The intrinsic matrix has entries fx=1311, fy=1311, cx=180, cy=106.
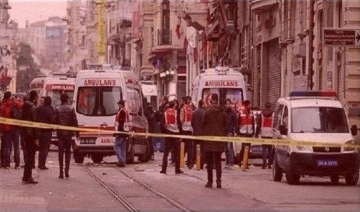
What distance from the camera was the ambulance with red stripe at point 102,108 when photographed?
40.1m

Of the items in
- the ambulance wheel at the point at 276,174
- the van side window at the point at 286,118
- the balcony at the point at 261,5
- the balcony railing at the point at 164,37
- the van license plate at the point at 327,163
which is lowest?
the ambulance wheel at the point at 276,174

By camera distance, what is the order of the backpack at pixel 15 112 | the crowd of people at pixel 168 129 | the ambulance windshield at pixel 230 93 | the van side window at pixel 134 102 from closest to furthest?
the crowd of people at pixel 168 129, the backpack at pixel 15 112, the van side window at pixel 134 102, the ambulance windshield at pixel 230 93

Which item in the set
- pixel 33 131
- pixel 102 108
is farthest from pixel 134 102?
pixel 33 131

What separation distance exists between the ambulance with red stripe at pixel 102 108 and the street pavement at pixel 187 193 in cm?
531

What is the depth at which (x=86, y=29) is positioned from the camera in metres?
172

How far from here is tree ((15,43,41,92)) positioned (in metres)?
164

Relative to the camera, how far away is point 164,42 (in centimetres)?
9725

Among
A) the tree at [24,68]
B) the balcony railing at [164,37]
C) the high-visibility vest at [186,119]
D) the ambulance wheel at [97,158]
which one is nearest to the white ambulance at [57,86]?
the ambulance wheel at [97,158]

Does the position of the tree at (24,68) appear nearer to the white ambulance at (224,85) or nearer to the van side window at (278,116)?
the white ambulance at (224,85)

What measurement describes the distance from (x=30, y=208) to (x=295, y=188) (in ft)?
27.2

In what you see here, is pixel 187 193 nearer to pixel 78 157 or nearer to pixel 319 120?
pixel 319 120

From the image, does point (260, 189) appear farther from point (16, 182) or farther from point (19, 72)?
point (19, 72)

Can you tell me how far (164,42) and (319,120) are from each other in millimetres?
68196

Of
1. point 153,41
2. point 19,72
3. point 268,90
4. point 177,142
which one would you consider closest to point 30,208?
point 177,142
